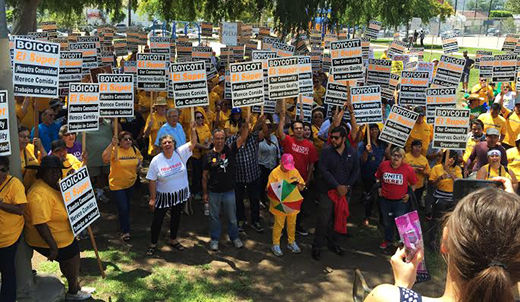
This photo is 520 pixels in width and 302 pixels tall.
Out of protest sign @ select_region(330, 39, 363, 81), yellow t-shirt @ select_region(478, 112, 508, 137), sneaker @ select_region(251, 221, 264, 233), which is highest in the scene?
protest sign @ select_region(330, 39, 363, 81)

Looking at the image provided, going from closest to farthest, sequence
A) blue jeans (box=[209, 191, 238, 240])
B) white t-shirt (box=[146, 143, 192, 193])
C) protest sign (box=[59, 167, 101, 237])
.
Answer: protest sign (box=[59, 167, 101, 237])
white t-shirt (box=[146, 143, 192, 193])
blue jeans (box=[209, 191, 238, 240])

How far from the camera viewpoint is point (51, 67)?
5930 mm

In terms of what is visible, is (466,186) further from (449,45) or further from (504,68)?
(449,45)

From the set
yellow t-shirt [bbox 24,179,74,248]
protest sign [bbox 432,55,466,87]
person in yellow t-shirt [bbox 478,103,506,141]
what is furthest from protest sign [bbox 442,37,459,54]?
yellow t-shirt [bbox 24,179,74,248]

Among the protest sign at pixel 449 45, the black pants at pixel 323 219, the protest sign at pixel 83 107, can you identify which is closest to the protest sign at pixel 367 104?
the black pants at pixel 323 219

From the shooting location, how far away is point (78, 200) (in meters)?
5.39

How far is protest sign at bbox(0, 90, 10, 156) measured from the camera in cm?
484

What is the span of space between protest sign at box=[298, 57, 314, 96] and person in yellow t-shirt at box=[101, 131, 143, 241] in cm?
334

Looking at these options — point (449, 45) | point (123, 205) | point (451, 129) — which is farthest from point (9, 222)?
point (449, 45)

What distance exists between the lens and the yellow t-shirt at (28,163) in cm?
546

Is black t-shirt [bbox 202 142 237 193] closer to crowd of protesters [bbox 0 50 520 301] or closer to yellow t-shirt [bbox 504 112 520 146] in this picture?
crowd of protesters [bbox 0 50 520 301]

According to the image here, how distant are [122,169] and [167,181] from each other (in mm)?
869

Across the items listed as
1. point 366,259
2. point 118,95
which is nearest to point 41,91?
point 118,95

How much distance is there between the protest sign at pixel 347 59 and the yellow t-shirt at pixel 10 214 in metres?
5.59
